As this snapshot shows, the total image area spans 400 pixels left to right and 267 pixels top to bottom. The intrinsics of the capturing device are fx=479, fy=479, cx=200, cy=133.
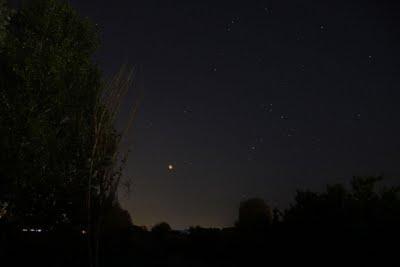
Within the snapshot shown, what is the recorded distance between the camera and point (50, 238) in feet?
64.8

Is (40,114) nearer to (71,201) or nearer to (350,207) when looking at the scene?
(71,201)

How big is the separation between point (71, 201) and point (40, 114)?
3.12 metres

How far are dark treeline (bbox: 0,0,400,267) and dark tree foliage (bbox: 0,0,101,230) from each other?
0.03 m

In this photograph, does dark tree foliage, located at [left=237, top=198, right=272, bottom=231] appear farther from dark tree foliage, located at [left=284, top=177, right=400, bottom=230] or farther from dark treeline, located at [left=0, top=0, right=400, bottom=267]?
dark tree foliage, located at [left=284, top=177, right=400, bottom=230]

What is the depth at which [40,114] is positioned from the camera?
16203 millimetres

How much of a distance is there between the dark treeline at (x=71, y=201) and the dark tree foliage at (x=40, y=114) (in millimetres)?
34

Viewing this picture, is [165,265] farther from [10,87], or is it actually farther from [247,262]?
[10,87]

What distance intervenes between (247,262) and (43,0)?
39.6 ft

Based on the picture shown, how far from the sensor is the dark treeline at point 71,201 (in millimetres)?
12617

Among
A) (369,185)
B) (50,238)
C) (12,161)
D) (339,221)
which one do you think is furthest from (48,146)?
(369,185)

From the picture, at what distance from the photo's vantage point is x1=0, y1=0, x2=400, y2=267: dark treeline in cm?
1262

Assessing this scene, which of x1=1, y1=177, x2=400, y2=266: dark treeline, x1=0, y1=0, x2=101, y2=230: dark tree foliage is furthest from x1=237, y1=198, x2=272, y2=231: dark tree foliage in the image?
x1=0, y1=0, x2=101, y2=230: dark tree foliage

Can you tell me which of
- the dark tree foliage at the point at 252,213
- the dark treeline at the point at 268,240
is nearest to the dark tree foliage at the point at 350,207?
the dark treeline at the point at 268,240

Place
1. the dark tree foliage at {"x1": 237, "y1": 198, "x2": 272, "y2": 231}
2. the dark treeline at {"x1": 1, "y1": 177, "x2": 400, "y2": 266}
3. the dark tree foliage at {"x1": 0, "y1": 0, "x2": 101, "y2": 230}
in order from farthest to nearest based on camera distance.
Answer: the dark tree foliage at {"x1": 237, "y1": 198, "x2": 272, "y2": 231}, the dark tree foliage at {"x1": 0, "y1": 0, "x2": 101, "y2": 230}, the dark treeline at {"x1": 1, "y1": 177, "x2": 400, "y2": 266}
